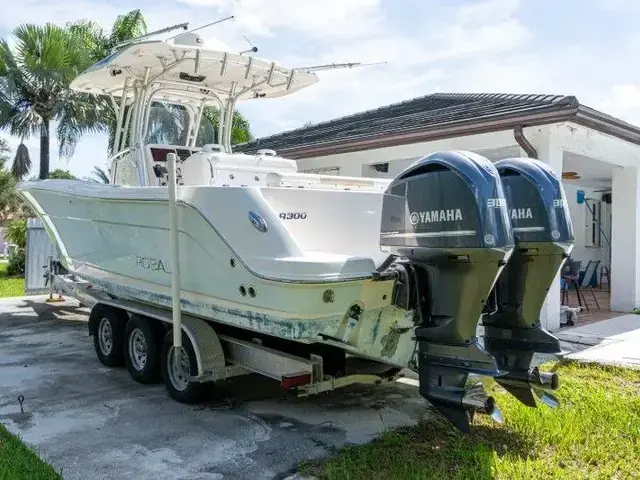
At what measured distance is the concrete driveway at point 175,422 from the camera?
4020 mm

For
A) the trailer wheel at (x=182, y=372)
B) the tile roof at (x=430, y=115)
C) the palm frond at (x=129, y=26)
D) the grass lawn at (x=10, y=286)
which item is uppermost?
the palm frond at (x=129, y=26)

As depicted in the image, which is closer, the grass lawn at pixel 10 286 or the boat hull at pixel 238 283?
the boat hull at pixel 238 283

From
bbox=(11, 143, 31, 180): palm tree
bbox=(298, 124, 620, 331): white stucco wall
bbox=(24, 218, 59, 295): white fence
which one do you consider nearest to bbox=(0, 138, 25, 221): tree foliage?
bbox=(11, 143, 31, 180): palm tree

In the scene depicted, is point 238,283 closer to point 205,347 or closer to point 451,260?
point 205,347

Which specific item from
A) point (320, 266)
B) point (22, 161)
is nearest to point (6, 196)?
point (22, 161)

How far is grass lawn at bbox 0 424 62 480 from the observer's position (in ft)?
12.2

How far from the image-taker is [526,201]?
14.3ft

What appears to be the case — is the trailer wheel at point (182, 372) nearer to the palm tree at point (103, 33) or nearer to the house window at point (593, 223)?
the house window at point (593, 223)

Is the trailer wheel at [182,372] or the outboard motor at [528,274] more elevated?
the outboard motor at [528,274]

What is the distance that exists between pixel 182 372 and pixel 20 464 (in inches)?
61.9

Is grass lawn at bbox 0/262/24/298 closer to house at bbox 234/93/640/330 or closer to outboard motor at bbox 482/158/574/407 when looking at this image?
house at bbox 234/93/640/330

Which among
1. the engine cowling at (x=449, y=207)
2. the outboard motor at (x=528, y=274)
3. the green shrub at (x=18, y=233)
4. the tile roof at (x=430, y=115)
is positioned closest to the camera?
the engine cowling at (x=449, y=207)

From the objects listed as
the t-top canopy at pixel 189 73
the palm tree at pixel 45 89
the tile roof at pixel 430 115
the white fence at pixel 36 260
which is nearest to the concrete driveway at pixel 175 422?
the t-top canopy at pixel 189 73

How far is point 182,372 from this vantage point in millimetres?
5262
